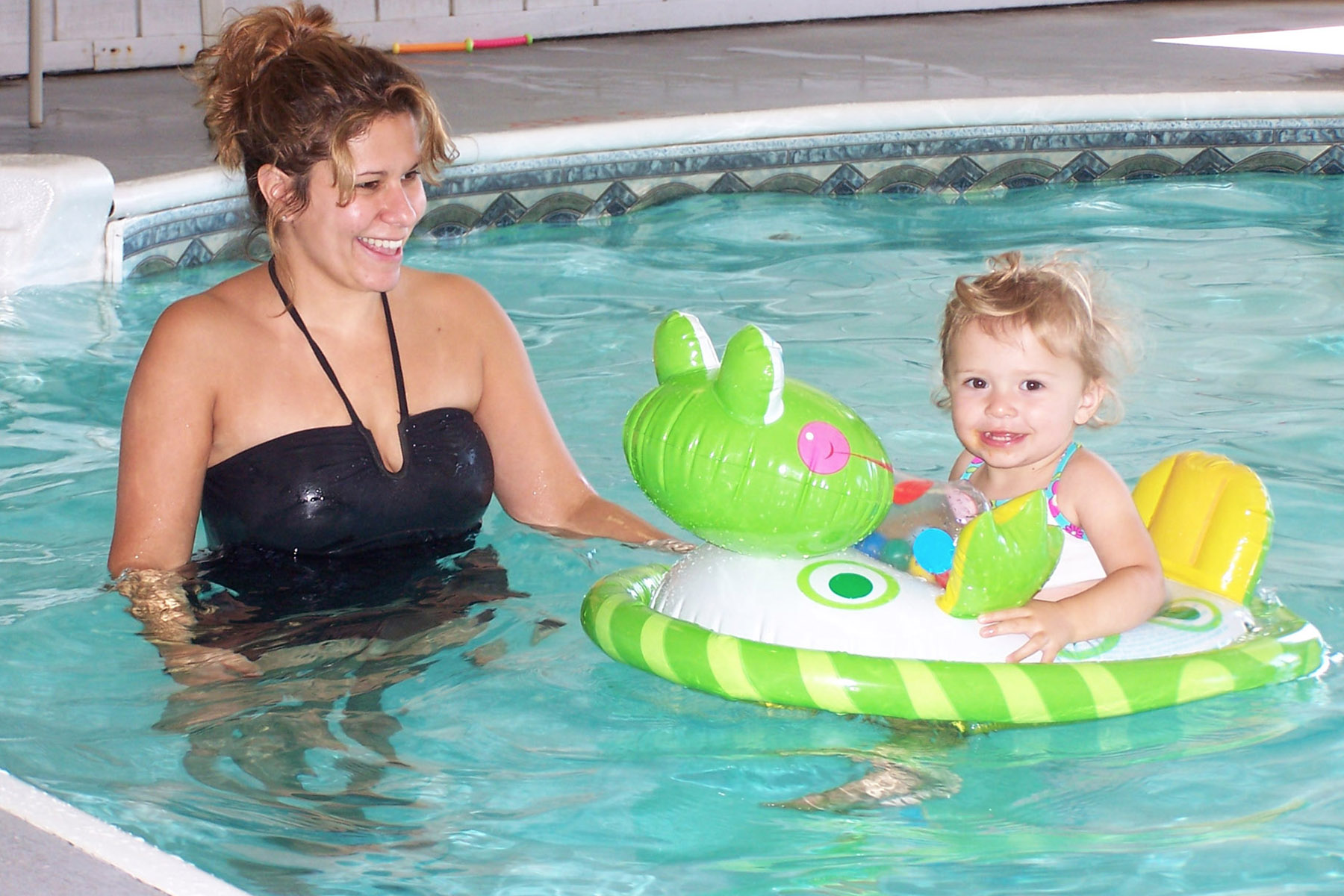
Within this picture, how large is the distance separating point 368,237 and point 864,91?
5.27 metres

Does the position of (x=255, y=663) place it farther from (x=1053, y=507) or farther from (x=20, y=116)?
(x=20, y=116)

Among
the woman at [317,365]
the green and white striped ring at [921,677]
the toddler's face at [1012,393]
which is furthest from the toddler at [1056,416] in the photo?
the woman at [317,365]

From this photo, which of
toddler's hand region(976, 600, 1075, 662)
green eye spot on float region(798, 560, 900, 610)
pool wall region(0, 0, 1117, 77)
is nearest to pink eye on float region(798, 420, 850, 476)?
green eye spot on float region(798, 560, 900, 610)

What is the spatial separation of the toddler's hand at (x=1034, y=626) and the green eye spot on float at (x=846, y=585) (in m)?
0.16

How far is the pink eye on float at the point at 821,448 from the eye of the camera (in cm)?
238

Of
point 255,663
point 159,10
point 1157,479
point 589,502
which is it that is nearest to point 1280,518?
point 1157,479

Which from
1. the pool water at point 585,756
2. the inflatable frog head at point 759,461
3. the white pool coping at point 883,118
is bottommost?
the pool water at point 585,756

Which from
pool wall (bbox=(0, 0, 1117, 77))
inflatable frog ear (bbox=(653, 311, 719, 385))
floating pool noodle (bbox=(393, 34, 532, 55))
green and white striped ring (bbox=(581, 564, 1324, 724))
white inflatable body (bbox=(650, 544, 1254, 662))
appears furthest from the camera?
floating pool noodle (bbox=(393, 34, 532, 55))

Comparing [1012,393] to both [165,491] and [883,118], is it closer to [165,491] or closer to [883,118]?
[165,491]

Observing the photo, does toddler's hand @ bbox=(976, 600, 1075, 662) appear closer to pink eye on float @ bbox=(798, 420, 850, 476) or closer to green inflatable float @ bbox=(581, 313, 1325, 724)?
green inflatable float @ bbox=(581, 313, 1325, 724)

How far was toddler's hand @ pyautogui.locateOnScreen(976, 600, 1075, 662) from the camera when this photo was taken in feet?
8.07

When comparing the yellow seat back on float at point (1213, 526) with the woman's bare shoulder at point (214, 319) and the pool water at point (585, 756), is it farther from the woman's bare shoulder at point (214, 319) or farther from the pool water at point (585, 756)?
the woman's bare shoulder at point (214, 319)

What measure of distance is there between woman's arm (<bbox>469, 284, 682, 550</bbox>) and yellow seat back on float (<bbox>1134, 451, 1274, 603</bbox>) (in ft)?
3.29

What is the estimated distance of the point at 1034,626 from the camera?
8.15 feet
